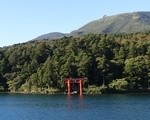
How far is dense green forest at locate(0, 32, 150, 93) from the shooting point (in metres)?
119

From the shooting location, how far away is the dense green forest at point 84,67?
119438mm

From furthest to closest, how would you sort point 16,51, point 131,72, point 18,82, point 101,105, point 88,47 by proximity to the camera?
point 16,51
point 88,47
point 18,82
point 131,72
point 101,105

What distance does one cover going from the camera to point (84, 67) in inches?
4781

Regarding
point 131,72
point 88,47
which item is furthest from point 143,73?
point 88,47

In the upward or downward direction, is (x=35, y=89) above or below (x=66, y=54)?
below

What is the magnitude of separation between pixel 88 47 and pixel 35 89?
25707 millimetres

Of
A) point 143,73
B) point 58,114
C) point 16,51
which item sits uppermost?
point 16,51

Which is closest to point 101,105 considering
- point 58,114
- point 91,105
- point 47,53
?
point 91,105

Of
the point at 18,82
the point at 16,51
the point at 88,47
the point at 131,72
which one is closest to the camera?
the point at 131,72

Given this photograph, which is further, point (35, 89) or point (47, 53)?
point (47, 53)

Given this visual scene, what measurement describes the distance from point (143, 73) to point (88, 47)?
26688mm

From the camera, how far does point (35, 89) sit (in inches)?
4934

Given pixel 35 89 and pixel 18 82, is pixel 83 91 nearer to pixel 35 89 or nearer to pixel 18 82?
pixel 35 89

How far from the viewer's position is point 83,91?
11969cm
